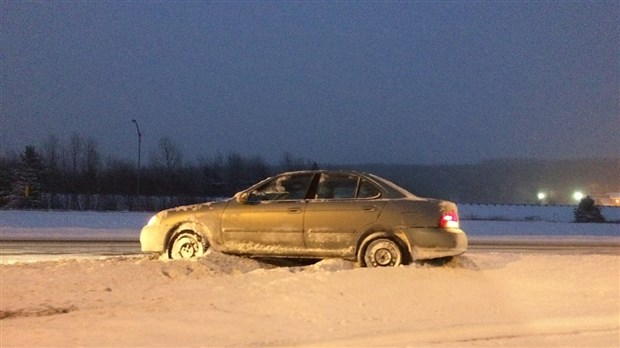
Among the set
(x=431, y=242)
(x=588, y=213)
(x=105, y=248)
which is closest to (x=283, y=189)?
(x=431, y=242)

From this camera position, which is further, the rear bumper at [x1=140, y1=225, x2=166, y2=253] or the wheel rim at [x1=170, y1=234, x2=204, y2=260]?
the rear bumper at [x1=140, y1=225, x2=166, y2=253]

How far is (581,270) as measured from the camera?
8852 millimetres

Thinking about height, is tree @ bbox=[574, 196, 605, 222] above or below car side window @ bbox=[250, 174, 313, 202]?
below

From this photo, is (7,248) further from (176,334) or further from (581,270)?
(581,270)

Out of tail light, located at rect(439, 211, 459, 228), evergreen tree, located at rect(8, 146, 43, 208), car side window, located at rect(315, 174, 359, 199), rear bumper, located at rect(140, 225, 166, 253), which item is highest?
evergreen tree, located at rect(8, 146, 43, 208)

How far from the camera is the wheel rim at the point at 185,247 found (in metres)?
9.30

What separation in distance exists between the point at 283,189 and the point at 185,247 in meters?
1.76

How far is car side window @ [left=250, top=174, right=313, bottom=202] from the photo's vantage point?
9180 millimetres

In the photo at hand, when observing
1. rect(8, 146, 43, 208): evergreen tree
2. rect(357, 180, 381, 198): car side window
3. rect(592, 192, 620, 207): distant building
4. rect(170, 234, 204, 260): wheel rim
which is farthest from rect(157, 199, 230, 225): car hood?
rect(592, 192, 620, 207): distant building

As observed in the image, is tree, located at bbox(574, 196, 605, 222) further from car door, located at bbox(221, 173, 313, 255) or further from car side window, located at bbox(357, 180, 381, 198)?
car door, located at bbox(221, 173, 313, 255)

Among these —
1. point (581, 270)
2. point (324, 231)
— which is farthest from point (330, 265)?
point (581, 270)

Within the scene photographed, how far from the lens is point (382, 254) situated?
8.59 metres

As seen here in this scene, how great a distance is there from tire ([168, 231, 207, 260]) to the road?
4.78 m

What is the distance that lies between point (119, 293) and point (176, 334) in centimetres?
184
